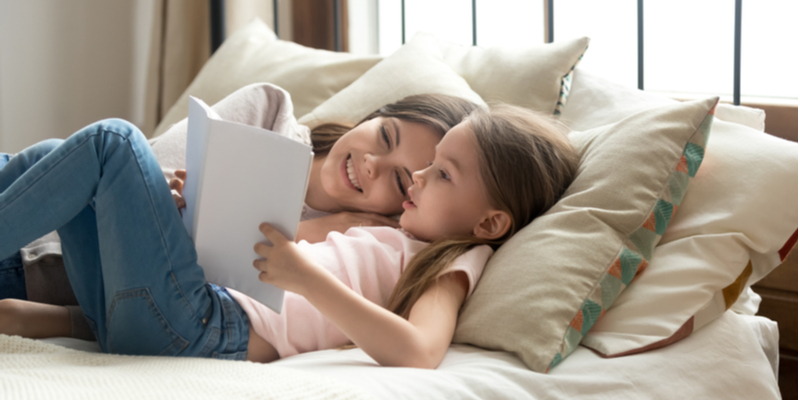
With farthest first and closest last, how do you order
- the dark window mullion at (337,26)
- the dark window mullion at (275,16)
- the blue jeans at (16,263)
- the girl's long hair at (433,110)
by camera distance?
the dark window mullion at (275,16), the dark window mullion at (337,26), the girl's long hair at (433,110), the blue jeans at (16,263)

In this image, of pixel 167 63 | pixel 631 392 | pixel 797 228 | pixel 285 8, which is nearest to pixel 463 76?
pixel 797 228

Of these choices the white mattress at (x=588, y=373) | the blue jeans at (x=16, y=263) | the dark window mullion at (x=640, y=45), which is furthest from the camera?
the dark window mullion at (x=640, y=45)

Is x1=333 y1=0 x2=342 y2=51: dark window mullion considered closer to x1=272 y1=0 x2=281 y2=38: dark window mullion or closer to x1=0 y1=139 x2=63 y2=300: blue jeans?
x1=272 y1=0 x2=281 y2=38: dark window mullion

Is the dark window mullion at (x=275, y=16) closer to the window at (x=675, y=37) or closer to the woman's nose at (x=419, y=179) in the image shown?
the window at (x=675, y=37)

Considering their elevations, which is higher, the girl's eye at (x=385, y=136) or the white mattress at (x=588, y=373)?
the girl's eye at (x=385, y=136)

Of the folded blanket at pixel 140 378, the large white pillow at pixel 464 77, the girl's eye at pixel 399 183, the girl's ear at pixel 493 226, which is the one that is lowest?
the folded blanket at pixel 140 378

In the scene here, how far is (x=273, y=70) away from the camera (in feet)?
5.72

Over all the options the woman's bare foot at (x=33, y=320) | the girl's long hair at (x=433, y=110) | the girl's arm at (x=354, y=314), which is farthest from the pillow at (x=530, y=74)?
the woman's bare foot at (x=33, y=320)

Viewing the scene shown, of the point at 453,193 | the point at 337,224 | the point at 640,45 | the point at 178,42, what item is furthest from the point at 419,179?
the point at 178,42

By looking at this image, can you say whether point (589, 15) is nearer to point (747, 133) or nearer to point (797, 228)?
point (747, 133)

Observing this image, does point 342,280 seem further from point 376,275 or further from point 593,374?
point 593,374

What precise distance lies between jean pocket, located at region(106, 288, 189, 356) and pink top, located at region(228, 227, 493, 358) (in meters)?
0.12

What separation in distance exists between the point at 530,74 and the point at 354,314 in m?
0.80

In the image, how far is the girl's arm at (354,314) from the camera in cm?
77
